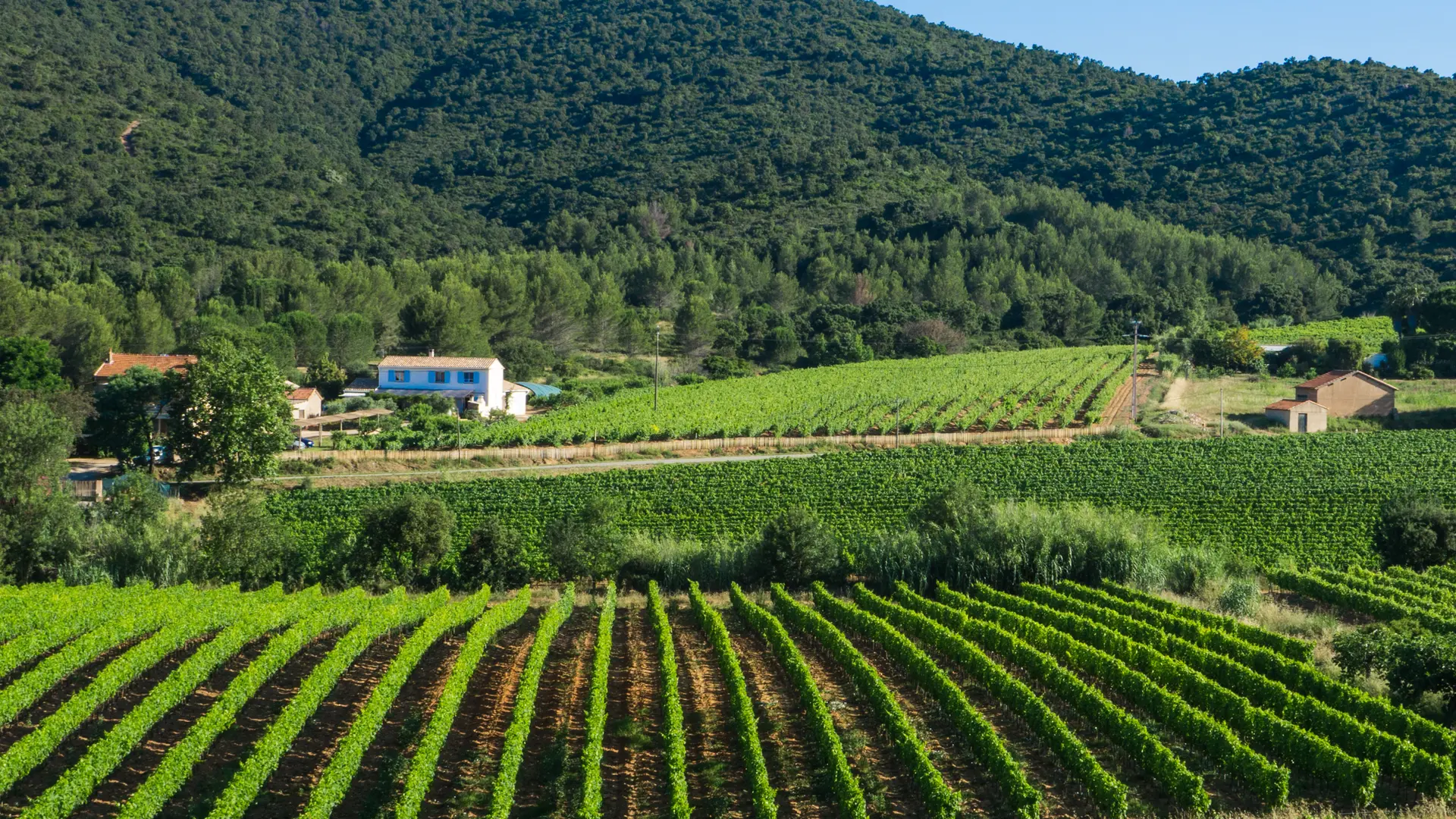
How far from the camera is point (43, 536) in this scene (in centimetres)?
3856

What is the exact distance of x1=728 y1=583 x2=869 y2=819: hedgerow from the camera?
19.0 m

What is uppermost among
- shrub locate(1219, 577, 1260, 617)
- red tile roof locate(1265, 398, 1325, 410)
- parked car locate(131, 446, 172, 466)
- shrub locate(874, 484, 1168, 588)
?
red tile roof locate(1265, 398, 1325, 410)

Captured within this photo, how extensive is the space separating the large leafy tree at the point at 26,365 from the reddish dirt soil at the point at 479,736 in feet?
130

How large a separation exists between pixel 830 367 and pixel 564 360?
711 inches

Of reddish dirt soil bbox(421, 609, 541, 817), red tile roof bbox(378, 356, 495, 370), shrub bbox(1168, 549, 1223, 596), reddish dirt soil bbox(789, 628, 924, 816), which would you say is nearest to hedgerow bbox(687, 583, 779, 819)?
reddish dirt soil bbox(789, 628, 924, 816)

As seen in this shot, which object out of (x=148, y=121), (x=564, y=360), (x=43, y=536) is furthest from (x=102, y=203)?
(x=43, y=536)

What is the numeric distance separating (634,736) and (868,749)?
4235mm

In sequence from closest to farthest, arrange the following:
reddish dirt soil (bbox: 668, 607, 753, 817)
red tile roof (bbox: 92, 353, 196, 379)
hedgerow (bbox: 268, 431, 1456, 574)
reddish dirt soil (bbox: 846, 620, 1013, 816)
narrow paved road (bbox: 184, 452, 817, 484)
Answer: reddish dirt soil (bbox: 846, 620, 1013, 816) < reddish dirt soil (bbox: 668, 607, 753, 817) < hedgerow (bbox: 268, 431, 1456, 574) < narrow paved road (bbox: 184, 452, 817, 484) < red tile roof (bbox: 92, 353, 196, 379)

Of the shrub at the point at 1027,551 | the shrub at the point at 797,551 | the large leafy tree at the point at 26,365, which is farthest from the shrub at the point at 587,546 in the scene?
the large leafy tree at the point at 26,365

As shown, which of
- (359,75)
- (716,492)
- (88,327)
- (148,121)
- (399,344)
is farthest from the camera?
(359,75)

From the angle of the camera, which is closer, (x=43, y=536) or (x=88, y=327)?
(x=43, y=536)

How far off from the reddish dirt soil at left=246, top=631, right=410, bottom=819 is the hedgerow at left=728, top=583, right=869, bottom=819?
8079 millimetres

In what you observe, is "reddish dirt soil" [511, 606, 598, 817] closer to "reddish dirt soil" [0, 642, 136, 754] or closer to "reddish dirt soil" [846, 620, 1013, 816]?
"reddish dirt soil" [846, 620, 1013, 816]

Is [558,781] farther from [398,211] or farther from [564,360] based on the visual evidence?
[398,211]
